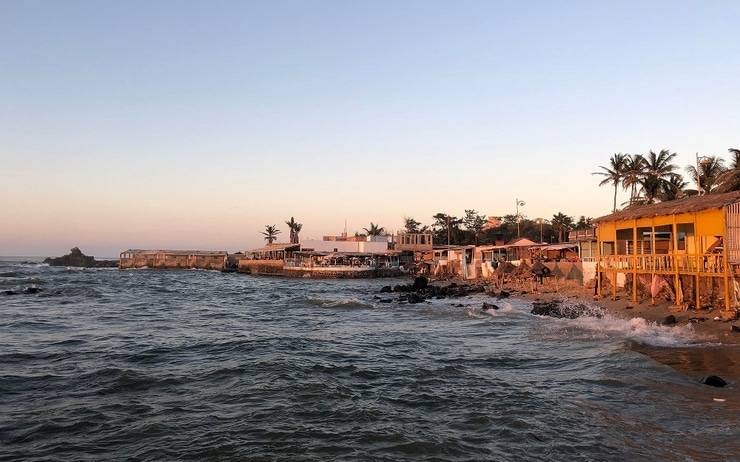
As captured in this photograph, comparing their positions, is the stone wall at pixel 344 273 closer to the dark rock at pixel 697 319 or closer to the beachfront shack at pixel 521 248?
the beachfront shack at pixel 521 248

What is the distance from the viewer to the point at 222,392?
42.6 feet

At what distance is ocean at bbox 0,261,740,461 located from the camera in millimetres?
9219

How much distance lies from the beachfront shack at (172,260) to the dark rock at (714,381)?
368 ft

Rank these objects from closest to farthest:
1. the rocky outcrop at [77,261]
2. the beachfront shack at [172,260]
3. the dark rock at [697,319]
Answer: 1. the dark rock at [697,319]
2. the beachfront shack at [172,260]
3. the rocky outcrop at [77,261]

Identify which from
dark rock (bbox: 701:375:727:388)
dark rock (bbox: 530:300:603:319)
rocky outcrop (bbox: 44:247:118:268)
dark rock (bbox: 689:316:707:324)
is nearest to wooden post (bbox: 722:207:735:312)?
dark rock (bbox: 689:316:707:324)

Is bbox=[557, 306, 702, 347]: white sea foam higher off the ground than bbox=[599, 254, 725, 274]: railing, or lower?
lower

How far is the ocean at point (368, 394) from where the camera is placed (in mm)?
9219

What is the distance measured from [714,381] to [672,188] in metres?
46.9

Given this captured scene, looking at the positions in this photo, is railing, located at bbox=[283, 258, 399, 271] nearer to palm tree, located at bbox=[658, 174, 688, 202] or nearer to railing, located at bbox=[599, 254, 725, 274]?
palm tree, located at bbox=[658, 174, 688, 202]

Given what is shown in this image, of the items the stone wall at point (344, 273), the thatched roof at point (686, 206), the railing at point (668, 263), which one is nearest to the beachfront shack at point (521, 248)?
the stone wall at point (344, 273)

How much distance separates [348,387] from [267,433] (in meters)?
3.95

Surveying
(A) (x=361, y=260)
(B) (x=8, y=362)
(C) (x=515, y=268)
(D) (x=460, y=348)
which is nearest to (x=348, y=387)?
(D) (x=460, y=348)

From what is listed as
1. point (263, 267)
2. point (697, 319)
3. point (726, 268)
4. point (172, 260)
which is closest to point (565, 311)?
point (697, 319)

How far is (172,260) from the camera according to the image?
121m
